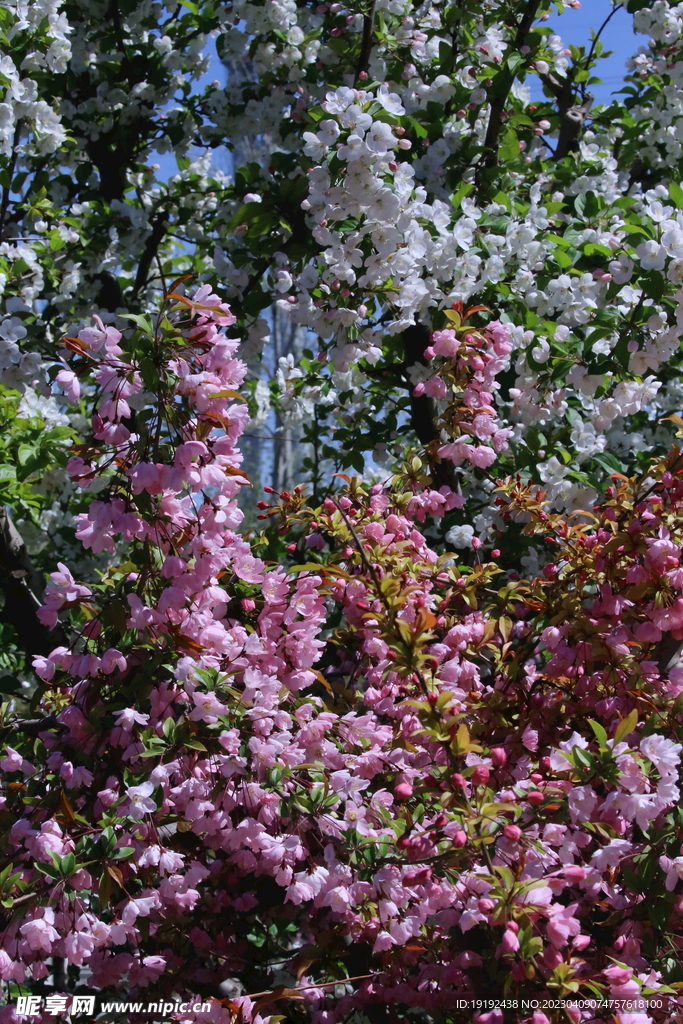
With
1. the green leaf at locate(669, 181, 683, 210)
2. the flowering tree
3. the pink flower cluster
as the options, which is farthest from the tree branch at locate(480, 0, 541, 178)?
the pink flower cluster

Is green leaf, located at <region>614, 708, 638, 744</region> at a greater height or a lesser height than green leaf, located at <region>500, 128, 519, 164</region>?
lesser

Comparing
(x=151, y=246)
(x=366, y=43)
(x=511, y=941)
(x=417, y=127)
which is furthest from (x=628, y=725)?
(x=151, y=246)

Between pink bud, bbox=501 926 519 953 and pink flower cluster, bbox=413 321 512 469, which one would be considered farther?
pink flower cluster, bbox=413 321 512 469

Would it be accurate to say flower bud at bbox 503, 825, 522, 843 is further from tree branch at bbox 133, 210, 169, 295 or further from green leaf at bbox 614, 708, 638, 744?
tree branch at bbox 133, 210, 169, 295

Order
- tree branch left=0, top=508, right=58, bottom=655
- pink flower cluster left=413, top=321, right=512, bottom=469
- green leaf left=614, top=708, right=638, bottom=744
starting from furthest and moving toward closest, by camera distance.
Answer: tree branch left=0, top=508, right=58, bottom=655 < pink flower cluster left=413, top=321, right=512, bottom=469 < green leaf left=614, top=708, right=638, bottom=744

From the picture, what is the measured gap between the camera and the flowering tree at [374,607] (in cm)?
147

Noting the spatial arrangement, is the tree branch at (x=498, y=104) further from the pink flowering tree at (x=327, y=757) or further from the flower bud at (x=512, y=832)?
the flower bud at (x=512, y=832)

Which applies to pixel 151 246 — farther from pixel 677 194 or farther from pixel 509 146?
pixel 677 194

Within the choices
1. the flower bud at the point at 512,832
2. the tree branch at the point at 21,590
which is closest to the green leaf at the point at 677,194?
the flower bud at the point at 512,832

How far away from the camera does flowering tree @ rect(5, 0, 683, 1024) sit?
4.81 feet

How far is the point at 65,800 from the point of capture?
4.95ft

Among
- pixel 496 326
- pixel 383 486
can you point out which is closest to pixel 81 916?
pixel 383 486

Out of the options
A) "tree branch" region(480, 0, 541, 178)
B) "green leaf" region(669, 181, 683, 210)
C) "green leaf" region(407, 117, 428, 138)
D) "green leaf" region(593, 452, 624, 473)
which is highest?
"tree branch" region(480, 0, 541, 178)

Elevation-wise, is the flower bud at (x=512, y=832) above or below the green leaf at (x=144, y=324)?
below
